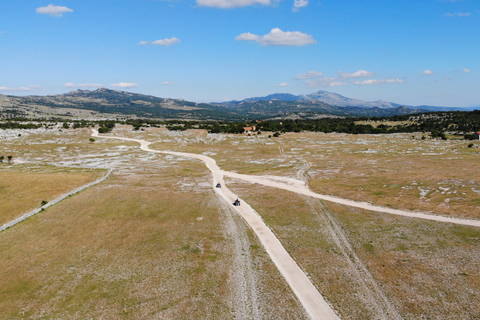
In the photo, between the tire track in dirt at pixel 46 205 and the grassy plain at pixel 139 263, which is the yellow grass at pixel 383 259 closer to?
the grassy plain at pixel 139 263

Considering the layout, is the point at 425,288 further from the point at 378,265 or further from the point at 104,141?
the point at 104,141

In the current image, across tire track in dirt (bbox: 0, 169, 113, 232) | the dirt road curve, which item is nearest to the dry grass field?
the dirt road curve

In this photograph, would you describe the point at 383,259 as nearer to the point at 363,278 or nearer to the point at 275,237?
the point at 363,278

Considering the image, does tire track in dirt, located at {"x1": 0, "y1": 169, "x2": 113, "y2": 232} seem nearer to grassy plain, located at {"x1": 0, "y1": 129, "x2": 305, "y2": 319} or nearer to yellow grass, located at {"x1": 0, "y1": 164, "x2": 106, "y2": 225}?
yellow grass, located at {"x1": 0, "y1": 164, "x2": 106, "y2": 225}

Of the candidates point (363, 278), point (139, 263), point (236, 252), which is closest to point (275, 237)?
point (236, 252)

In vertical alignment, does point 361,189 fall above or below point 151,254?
above

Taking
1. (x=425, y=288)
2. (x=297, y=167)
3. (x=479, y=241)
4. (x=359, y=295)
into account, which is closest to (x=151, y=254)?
(x=359, y=295)
